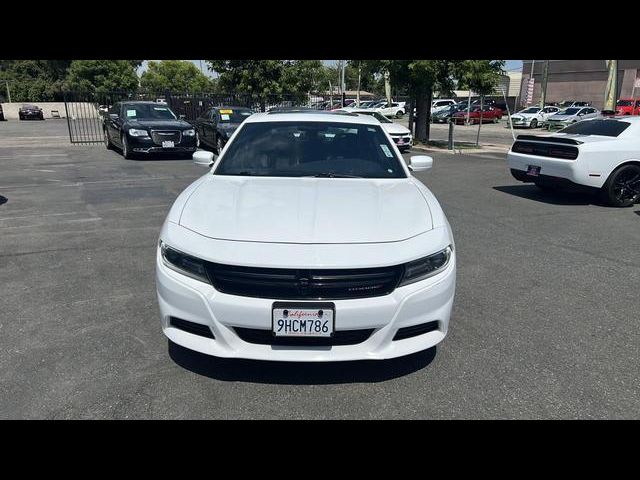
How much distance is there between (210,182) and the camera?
3836 millimetres

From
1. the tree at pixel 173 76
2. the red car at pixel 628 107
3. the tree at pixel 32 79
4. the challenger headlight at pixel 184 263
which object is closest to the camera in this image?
the challenger headlight at pixel 184 263

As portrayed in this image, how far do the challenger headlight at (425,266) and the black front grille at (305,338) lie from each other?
1.23 ft

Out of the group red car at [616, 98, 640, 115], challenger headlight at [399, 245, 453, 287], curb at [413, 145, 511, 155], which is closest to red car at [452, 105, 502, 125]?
red car at [616, 98, 640, 115]

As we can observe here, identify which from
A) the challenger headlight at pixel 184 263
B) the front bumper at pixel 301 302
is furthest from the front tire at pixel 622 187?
the challenger headlight at pixel 184 263

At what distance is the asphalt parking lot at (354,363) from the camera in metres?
2.82

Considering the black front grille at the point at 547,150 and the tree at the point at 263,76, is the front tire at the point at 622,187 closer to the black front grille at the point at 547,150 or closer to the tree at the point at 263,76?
the black front grille at the point at 547,150

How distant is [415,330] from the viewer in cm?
284

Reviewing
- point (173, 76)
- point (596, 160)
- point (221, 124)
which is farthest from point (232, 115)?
point (173, 76)

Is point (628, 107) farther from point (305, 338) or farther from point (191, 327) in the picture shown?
point (191, 327)

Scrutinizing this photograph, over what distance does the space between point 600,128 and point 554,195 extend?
4.71 feet
